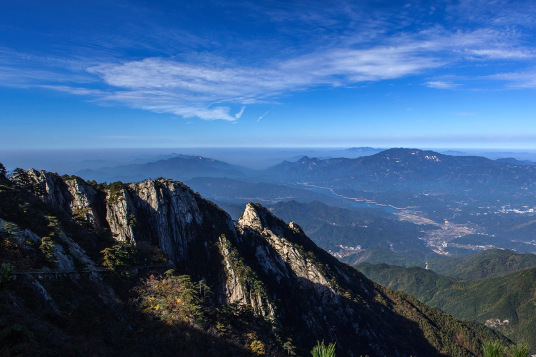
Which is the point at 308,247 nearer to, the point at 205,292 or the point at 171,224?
the point at 171,224

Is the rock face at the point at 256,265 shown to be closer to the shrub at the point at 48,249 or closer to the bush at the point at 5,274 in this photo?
the shrub at the point at 48,249

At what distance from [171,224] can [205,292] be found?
72.1 feet

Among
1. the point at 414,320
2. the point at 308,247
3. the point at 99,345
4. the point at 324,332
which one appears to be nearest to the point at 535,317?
the point at 414,320

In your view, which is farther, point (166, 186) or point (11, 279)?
point (166, 186)

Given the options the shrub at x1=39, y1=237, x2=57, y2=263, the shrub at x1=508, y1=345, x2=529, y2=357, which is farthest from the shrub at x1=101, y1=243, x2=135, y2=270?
the shrub at x1=508, y1=345, x2=529, y2=357

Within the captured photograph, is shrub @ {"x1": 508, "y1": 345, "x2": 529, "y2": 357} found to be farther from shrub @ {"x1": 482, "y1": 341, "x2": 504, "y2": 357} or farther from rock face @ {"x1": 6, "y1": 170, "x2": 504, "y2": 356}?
rock face @ {"x1": 6, "y1": 170, "x2": 504, "y2": 356}

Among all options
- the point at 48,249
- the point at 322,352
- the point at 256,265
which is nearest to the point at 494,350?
the point at 322,352

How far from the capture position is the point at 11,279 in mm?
18969

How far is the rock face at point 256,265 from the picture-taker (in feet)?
141

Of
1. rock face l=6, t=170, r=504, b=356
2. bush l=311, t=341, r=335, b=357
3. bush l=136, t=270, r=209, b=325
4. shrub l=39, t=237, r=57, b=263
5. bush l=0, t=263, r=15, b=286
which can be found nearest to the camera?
bush l=0, t=263, r=15, b=286

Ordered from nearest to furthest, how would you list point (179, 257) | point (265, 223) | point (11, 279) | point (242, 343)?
1. point (11, 279)
2. point (242, 343)
3. point (179, 257)
4. point (265, 223)

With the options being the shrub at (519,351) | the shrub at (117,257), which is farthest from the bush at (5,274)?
the shrub at (519,351)

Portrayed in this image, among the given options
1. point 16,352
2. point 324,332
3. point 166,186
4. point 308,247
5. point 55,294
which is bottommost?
point 324,332

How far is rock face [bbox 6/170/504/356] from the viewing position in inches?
Result: 1692
